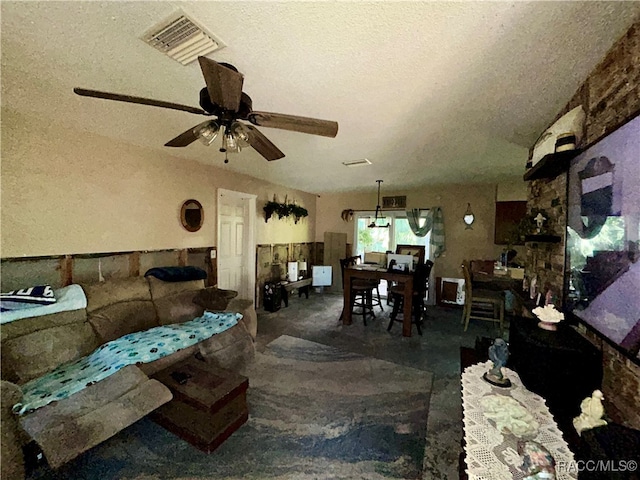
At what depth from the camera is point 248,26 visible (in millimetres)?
1273

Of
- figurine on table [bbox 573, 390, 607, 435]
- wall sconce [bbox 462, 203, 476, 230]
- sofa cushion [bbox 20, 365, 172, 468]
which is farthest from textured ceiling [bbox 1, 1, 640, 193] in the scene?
wall sconce [bbox 462, 203, 476, 230]

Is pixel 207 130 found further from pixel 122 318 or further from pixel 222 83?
pixel 122 318

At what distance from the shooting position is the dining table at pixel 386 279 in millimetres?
3727

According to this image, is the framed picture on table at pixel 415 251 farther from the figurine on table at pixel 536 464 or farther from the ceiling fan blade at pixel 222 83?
the ceiling fan blade at pixel 222 83

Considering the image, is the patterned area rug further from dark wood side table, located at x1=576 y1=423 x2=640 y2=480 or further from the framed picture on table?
the framed picture on table

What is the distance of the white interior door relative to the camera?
4.32 metres

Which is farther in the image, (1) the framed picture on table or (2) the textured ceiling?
(1) the framed picture on table

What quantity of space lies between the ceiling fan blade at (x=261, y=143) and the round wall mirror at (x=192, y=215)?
2010 millimetres

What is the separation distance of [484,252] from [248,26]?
18.4 ft

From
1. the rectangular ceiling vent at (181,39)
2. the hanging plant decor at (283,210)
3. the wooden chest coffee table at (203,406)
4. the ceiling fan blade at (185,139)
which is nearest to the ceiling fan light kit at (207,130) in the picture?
the ceiling fan blade at (185,139)

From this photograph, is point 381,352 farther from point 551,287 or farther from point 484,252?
point 484,252

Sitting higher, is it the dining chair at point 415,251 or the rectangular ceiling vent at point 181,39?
the rectangular ceiling vent at point 181,39

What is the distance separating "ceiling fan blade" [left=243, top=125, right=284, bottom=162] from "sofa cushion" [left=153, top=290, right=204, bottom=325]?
2.09 meters

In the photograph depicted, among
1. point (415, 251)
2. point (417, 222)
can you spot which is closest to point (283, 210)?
point (415, 251)
